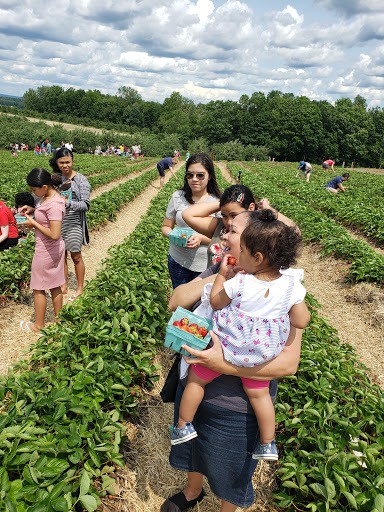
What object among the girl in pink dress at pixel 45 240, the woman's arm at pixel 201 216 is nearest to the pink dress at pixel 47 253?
the girl in pink dress at pixel 45 240

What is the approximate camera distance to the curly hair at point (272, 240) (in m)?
1.54

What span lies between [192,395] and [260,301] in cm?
66

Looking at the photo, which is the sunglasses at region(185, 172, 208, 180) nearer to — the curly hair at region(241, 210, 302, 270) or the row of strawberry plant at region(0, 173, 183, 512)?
the row of strawberry plant at region(0, 173, 183, 512)

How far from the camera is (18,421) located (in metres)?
2.14

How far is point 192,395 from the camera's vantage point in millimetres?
1771

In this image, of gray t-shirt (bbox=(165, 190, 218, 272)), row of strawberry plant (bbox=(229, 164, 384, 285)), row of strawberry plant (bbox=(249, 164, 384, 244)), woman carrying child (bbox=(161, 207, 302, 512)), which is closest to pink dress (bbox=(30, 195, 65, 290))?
gray t-shirt (bbox=(165, 190, 218, 272))

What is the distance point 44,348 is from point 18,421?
3.48ft

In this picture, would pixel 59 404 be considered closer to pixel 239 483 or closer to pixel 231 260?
pixel 239 483

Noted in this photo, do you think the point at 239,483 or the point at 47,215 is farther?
the point at 47,215

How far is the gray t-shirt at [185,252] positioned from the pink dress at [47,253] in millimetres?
1616

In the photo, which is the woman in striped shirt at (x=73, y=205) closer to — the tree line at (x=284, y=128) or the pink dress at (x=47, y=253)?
the pink dress at (x=47, y=253)

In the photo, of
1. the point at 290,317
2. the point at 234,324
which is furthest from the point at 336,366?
the point at 234,324

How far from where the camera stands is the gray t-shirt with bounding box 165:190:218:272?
3.25m

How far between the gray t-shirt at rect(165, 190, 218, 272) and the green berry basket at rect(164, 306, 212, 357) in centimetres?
157
